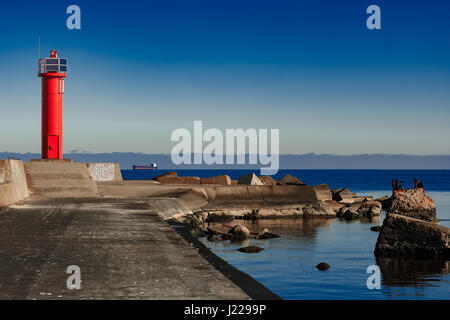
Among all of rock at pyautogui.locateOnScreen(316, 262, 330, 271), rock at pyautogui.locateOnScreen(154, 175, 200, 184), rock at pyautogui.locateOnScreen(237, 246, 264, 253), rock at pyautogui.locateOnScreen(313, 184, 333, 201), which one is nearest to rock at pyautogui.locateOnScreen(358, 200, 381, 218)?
rock at pyautogui.locateOnScreen(313, 184, 333, 201)

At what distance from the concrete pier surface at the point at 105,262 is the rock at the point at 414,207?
7596mm

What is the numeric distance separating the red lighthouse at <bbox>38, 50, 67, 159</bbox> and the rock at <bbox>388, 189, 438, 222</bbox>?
2146 cm

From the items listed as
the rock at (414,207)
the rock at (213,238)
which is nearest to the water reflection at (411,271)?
the rock at (414,207)

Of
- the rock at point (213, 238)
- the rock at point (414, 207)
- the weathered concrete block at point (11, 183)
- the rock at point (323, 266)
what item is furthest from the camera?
the rock at point (213, 238)

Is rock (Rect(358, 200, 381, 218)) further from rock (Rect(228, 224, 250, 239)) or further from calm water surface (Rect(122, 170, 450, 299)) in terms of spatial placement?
rock (Rect(228, 224, 250, 239))

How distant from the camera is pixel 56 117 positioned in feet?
109

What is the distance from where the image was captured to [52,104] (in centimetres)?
3316

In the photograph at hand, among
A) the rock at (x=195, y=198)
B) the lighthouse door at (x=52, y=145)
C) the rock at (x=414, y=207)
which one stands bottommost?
the rock at (x=195, y=198)

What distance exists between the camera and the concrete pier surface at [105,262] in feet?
22.0

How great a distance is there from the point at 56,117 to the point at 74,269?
87.5 ft

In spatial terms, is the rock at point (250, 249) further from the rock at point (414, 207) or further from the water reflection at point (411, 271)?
the rock at point (414, 207)

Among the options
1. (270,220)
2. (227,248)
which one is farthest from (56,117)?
(227,248)

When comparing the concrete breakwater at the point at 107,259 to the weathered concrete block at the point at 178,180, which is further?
the weathered concrete block at the point at 178,180

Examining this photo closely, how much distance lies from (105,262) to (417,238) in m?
9.96
